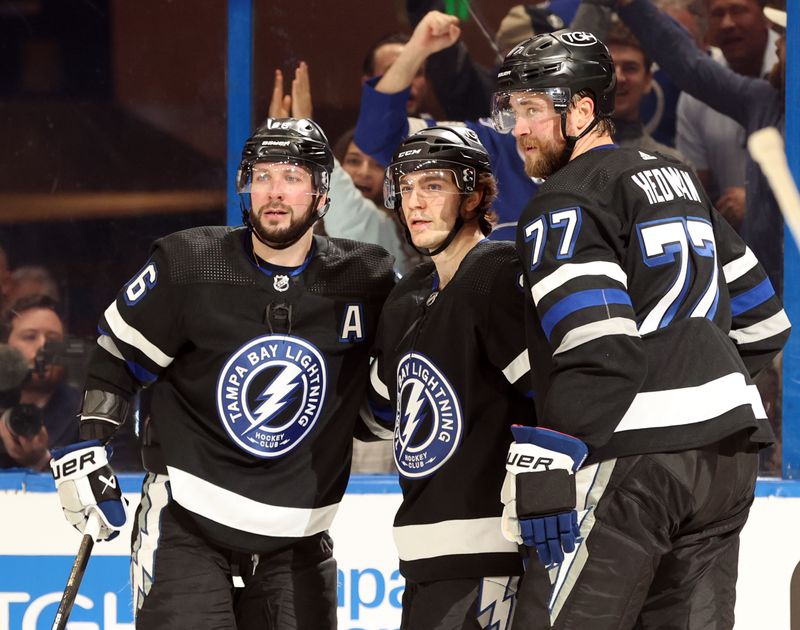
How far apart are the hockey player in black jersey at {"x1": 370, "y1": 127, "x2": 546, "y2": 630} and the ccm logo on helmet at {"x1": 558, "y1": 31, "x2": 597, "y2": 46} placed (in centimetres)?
37

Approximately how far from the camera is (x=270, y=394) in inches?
99.3

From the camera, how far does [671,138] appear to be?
3.71 m

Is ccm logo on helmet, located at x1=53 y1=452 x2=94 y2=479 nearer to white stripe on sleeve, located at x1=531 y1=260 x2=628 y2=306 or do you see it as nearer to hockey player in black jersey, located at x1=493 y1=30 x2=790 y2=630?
hockey player in black jersey, located at x1=493 y1=30 x2=790 y2=630

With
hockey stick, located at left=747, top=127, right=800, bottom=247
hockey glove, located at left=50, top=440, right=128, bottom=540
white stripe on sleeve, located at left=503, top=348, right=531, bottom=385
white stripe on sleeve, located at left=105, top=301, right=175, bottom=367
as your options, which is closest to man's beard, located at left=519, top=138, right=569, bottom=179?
white stripe on sleeve, located at left=503, top=348, right=531, bottom=385

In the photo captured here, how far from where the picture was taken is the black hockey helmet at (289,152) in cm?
261

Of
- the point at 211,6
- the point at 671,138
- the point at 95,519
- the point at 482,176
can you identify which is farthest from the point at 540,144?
the point at 211,6

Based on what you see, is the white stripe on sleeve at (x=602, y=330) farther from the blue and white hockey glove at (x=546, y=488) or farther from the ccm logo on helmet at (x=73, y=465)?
the ccm logo on helmet at (x=73, y=465)

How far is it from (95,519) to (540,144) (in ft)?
4.33

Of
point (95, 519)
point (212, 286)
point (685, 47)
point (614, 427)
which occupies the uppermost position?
point (685, 47)

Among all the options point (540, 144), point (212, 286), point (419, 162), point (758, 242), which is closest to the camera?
point (540, 144)

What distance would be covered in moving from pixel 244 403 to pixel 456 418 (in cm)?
52

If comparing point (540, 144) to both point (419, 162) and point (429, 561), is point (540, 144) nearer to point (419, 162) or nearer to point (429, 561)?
point (419, 162)

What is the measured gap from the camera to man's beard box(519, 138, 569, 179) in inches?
84.1

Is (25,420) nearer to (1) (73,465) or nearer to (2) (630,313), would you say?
(1) (73,465)
